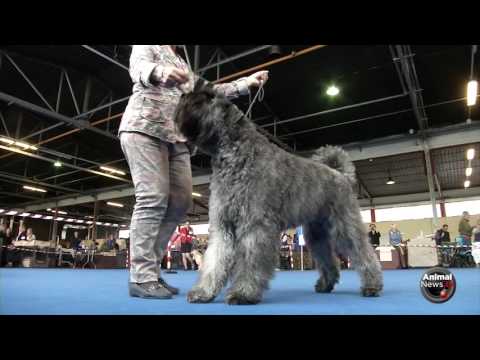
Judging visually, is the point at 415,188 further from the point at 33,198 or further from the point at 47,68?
the point at 33,198

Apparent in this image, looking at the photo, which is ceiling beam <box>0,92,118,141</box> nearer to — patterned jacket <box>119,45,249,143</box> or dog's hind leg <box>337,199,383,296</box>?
patterned jacket <box>119,45,249,143</box>

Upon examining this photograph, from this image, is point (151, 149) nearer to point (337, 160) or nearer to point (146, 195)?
point (146, 195)

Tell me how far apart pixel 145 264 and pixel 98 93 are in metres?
10.9

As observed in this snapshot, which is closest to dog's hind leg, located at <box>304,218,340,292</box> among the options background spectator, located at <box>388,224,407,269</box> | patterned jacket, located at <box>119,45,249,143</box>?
patterned jacket, located at <box>119,45,249,143</box>

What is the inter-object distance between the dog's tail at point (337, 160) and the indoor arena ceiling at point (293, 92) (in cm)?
483

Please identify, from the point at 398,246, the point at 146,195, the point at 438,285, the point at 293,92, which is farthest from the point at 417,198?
the point at 146,195

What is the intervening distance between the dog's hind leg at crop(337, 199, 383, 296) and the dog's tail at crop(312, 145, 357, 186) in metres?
0.41

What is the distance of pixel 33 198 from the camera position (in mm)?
25922

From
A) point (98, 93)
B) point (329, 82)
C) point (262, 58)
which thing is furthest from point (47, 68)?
point (329, 82)

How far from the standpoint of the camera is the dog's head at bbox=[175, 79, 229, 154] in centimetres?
207

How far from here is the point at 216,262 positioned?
2.11 m

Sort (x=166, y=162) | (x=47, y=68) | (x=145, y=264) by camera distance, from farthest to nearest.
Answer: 1. (x=47, y=68)
2. (x=166, y=162)
3. (x=145, y=264)
